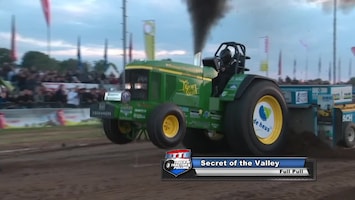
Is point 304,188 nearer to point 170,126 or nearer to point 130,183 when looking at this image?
point 170,126

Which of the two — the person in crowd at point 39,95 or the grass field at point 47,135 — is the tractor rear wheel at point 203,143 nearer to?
the grass field at point 47,135

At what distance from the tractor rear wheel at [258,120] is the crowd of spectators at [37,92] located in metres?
8.98

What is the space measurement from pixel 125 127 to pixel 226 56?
207 cm

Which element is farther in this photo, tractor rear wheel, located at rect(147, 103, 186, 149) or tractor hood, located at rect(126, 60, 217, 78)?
tractor hood, located at rect(126, 60, 217, 78)

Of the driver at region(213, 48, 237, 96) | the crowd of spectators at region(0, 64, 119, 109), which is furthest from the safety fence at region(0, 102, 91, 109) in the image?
the driver at region(213, 48, 237, 96)

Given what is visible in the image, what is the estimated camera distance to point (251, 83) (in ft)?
26.3

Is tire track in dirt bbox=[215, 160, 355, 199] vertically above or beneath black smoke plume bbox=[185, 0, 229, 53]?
beneath

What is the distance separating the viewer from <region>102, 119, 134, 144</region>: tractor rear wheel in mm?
7551

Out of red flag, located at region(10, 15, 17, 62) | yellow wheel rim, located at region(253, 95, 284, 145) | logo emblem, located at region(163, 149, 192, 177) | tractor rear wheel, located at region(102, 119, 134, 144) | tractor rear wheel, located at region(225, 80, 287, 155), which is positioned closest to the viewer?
logo emblem, located at region(163, 149, 192, 177)

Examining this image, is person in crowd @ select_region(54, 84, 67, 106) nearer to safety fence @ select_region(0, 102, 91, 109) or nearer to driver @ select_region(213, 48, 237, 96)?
safety fence @ select_region(0, 102, 91, 109)

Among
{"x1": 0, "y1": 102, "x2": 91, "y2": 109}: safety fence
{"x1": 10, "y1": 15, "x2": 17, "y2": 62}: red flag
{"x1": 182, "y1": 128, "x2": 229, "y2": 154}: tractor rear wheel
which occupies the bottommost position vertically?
{"x1": 182, "y1": 128, "x2": 229, "y2": 154}: tractor rear wheel

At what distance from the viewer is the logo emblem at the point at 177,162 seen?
18.2 feet

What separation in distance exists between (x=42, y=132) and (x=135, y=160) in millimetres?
6365

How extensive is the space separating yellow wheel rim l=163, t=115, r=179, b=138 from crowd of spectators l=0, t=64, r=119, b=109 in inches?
351
